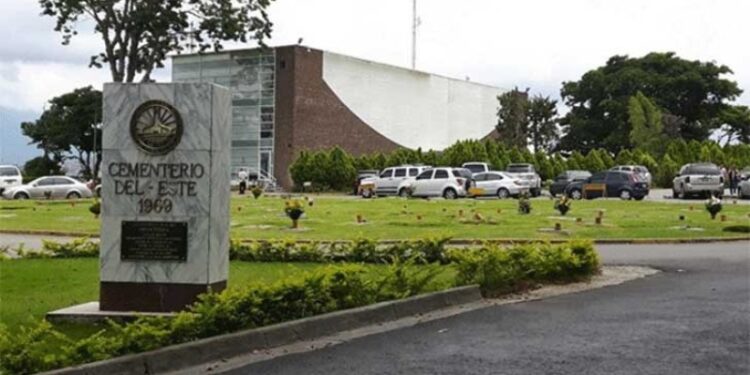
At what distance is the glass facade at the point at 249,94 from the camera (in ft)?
227

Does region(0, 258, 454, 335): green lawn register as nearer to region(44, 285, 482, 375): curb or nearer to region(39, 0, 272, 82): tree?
region(44, 285, 482, 375): curb

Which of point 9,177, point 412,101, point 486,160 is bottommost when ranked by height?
point 9,177

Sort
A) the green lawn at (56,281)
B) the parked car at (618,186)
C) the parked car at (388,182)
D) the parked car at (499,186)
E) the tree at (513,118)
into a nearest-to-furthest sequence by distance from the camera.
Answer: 1. the green lawn at (56,281)
2. the parked car at (618,186)
3. the parked car at (499,186)
4. the parked car at (388,182)
5. the tree at (513,118)

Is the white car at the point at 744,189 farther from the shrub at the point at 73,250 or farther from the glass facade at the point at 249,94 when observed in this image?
the glass facade at the point at 249,94

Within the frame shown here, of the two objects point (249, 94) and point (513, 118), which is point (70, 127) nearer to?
point (249, 94)

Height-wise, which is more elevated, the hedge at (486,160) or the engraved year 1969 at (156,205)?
the hedge at (486,160)

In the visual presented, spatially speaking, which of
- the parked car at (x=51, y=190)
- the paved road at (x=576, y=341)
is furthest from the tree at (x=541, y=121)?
the paved road at (x=576, y=341)

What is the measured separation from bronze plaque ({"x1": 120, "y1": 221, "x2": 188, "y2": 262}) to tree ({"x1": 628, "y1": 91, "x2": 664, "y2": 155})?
70.9 meters

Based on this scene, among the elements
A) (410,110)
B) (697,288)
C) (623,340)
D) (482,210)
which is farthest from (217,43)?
(623,340)

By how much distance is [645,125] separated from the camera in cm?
7806

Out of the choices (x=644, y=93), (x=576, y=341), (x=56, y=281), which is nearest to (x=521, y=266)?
(x=576, y=341)

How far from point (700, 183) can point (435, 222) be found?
22.8 meters

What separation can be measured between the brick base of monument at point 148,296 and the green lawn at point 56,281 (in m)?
→ 0.67

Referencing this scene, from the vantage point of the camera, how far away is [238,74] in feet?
234
